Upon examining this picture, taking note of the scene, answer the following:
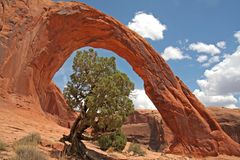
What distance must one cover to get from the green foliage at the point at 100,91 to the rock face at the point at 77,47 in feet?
18.1

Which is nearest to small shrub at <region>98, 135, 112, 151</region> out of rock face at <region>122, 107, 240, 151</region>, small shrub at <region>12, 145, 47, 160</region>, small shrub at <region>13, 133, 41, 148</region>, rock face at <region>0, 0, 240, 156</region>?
rock face at <region>0, 0, 240, 156</region>

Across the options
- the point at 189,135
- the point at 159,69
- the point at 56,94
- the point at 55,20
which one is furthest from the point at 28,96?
the point at 56,94

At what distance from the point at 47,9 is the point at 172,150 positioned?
12.3m

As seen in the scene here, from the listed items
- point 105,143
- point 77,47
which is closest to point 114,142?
point 105,143

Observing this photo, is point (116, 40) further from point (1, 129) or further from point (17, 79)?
point (1, 129)

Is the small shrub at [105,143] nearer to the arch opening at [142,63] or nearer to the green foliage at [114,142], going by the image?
the green foliage at [114,142]

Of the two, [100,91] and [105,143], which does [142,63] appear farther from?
[100,91]

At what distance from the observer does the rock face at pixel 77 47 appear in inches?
658

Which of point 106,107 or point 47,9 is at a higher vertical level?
point 47,9

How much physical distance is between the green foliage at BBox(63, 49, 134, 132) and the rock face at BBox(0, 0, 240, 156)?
217 inches

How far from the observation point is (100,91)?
1066 centimetres

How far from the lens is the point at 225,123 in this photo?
27750 millimetres

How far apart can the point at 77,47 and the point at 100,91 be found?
1066 centimetres

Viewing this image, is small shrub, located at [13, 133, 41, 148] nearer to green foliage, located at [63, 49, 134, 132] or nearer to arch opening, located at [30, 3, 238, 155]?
green foliage, located at [63, 49, 134, 132]
